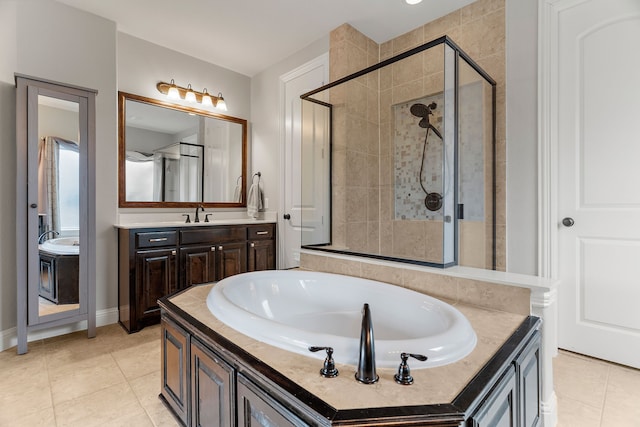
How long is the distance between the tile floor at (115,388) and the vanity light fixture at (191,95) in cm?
236

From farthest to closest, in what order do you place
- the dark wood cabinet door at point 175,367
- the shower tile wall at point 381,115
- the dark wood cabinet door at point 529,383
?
the shower tile wall at point 381,115, the dark wood cabinet door at point 175,367, the dark wood cabinet door at point 529,383

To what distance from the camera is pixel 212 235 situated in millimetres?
3018

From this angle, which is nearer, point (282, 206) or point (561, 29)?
point (561, 29)

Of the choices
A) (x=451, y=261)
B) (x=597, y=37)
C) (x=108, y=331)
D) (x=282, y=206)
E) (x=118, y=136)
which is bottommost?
(x=108, y=331)

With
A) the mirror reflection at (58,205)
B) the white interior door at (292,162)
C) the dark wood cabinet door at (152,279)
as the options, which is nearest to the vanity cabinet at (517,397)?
the white interior door at (292,162)

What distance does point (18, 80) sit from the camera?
2.14 metres

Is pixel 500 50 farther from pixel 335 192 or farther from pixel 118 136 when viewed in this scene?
pixel 118 136

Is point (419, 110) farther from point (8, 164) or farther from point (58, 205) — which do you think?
point (8, 164)

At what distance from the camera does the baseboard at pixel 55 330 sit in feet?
7.47

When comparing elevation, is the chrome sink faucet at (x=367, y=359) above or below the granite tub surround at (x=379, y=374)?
above

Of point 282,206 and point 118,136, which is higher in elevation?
point 118,136

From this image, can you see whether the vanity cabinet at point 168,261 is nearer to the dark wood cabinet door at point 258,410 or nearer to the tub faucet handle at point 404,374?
the dark wood cabinet door at point 258,410

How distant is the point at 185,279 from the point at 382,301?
6.28ft

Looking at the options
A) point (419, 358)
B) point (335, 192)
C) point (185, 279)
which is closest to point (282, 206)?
point (335, 192)
